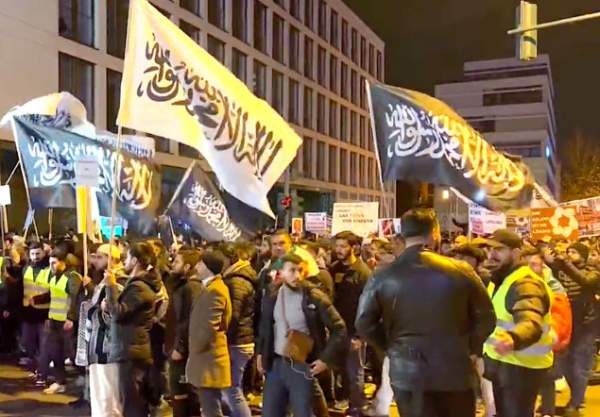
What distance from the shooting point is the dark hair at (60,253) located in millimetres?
9859

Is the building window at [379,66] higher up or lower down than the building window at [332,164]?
higher up

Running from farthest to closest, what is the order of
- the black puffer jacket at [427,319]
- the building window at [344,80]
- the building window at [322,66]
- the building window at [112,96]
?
the building window at [344,80] < the building window at [322,66] < the building window at [112,96] < the black puffer jacket at [427,319]

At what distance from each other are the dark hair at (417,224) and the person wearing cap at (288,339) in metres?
1.76

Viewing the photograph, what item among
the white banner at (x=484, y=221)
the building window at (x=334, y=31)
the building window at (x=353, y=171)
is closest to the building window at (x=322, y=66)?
the building window at (x=334, y=31)

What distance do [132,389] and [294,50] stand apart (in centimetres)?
4649

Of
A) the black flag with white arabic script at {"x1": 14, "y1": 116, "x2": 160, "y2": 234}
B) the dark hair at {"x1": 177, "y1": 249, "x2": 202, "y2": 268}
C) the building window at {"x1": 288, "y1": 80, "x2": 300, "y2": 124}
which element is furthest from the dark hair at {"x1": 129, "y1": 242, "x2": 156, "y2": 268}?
the building window at {"x1": 288, "y1": 80, "x2": 300, "y2": 124}

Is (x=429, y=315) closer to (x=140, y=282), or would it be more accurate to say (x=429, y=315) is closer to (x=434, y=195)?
(x=140, y=282)

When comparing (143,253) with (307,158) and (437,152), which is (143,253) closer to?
(437,152)

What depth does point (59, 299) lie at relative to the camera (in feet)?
32.0

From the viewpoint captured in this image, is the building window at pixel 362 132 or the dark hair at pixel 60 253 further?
the building window at pixel 362 132

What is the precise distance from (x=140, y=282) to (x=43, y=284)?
158 inches

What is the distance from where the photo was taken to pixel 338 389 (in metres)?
9.14

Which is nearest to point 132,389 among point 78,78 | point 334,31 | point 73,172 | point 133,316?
point 133,316

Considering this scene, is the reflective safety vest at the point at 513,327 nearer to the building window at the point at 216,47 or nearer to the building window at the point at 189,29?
the building window at the point at 189,29
